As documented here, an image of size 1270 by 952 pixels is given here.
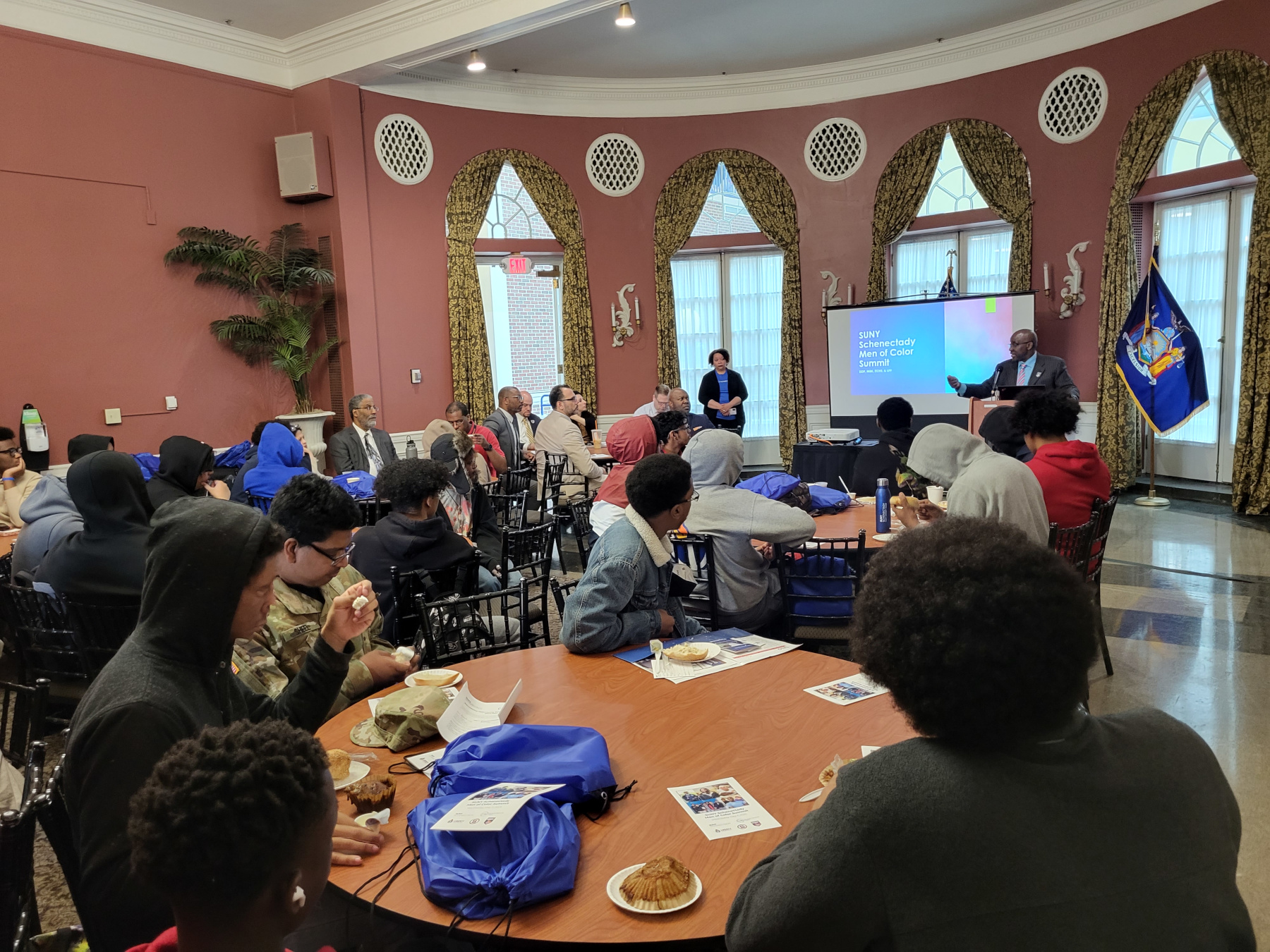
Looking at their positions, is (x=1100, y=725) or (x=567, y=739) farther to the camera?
(x=567, y=739)

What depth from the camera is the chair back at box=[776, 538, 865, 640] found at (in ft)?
11.0

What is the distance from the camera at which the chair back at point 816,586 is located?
335cm

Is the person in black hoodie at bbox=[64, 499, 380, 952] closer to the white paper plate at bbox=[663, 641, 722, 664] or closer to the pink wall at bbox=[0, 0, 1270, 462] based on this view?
the white paper plate at bbox=[663, 641, 722, 664]

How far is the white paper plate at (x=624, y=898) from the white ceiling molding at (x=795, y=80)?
8758 millimetres

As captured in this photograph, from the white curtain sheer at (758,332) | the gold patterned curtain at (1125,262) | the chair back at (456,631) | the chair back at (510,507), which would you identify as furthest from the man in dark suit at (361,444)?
the gold patterned curtain at (1125,262)

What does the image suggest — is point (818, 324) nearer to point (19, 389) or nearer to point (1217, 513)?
point (1217, 513)

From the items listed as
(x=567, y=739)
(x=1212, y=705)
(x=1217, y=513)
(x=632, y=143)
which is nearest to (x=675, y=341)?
(x=632, y=143)

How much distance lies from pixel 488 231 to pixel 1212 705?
8427mm

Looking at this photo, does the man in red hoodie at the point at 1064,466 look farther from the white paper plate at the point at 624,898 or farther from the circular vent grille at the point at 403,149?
the circular vent grille at the point at 403,149

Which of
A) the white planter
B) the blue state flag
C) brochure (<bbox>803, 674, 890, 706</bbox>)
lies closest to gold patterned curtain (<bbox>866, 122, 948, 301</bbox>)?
the blue state flag

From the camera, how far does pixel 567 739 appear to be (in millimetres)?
1854

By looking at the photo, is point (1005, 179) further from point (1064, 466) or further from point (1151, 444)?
point (1064, 466)

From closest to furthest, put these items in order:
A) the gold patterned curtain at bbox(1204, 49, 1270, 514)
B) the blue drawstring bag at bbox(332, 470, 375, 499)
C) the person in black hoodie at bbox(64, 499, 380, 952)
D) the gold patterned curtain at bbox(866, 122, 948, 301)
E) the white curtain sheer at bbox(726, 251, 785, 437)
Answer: the person in black hoodie at bbox(64, 499, 380, 952) → the blue drawstring bag at bbox(332, 470, 375, 499) → the gold patterned curtain at bbox(1204, 49, 1270, 514) → the gold patterned curtain at bbox(866, 122, 948, 301) → the white curtain sheer at bbox(726, 251, 785, 437)

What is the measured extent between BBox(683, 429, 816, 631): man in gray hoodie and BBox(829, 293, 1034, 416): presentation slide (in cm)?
607
